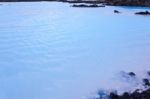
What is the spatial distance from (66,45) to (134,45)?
3.05m

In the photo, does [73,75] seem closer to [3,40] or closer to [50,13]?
[3,40]

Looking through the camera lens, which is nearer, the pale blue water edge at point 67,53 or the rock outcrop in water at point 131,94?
the rock outcrop in water at point 131,94

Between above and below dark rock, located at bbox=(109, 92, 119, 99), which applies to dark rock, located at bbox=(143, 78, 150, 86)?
above

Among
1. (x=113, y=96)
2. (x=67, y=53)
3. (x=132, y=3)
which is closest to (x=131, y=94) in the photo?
(x=113, y=96)

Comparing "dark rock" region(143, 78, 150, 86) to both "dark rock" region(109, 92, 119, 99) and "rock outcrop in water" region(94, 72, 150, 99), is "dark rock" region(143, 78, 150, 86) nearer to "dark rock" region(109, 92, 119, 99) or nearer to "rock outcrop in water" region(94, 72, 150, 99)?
"rock outcrop in water" region(94, 72, 150, 99)

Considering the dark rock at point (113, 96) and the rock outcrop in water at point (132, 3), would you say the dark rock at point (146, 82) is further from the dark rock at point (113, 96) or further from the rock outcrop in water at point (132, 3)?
the rock outcrop in water at point (132, 3)

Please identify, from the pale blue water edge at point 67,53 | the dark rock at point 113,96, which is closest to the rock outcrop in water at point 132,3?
the pale blue water edge at point 67,53

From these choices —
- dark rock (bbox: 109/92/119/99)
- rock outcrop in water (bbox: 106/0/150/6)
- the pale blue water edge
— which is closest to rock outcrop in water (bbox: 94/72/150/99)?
dark rock (bbox: 109/92/119/99)

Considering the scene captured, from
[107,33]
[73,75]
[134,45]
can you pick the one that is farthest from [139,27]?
[73,75]

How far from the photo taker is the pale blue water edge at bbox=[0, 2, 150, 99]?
29.3ft

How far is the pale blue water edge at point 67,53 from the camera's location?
8938 millimetres

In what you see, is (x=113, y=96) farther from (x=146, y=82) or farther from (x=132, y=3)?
(x=132, y=3)

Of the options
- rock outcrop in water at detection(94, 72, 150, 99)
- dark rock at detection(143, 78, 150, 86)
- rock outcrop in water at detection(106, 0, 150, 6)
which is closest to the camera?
rock outcrop in water at detection(94, 72, 150, 99)

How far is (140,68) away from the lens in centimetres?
1059
